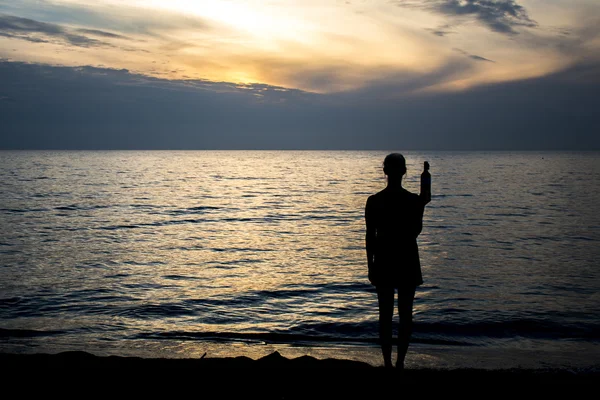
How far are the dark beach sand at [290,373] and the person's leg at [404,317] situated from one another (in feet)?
0.86

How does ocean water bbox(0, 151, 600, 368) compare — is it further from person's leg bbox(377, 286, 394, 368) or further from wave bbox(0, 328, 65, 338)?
person's leg bbox(377, 286, 394, 368)

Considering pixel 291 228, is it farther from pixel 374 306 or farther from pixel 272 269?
pixel 374 306

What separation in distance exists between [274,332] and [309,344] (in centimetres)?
101

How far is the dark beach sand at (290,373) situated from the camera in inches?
241

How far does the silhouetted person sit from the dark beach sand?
1.01 m

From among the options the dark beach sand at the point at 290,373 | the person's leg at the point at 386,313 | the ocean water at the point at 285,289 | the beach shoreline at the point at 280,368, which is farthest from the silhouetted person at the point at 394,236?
the ocean water at the point at 285,289

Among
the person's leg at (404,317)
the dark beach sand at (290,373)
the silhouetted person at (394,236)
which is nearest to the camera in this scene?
the silhouetted person at (394,236)

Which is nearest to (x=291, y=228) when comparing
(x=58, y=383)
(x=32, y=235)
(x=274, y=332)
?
(x=32, y=235)

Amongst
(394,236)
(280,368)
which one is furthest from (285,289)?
(394,236)

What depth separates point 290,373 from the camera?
6562 mm

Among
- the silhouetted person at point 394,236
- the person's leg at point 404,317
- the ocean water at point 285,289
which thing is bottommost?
the ocean water at point 285,289

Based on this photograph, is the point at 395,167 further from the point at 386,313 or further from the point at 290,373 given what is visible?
the point at 290,373

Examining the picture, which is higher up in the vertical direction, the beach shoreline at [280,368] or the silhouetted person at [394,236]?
the silhouetted person at [394,236]

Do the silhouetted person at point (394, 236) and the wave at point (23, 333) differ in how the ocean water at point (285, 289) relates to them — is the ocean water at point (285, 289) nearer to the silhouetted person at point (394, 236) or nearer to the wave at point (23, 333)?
the wave at point (23, 333)
